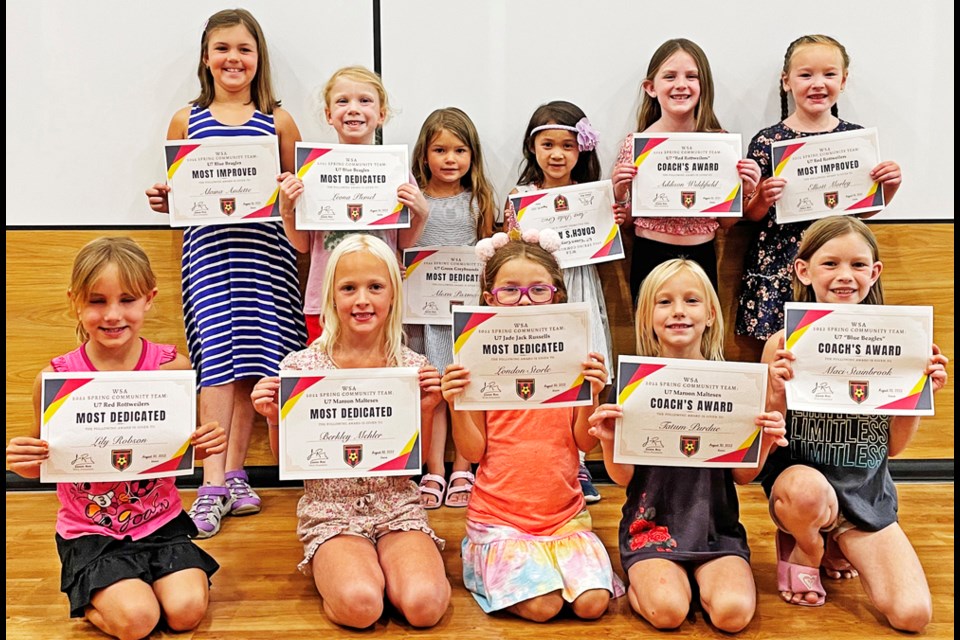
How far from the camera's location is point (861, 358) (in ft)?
7.37

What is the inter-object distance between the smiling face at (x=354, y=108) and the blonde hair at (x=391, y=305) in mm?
762

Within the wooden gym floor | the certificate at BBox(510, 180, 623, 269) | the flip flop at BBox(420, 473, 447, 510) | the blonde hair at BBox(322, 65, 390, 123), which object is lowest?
the wooden gym floor

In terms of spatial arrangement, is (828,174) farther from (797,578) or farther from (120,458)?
(120,458)

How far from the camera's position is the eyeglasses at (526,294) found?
90.8 inches

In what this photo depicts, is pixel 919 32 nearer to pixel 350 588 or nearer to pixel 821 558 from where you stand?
pixel 821 558

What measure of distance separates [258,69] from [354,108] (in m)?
0.44

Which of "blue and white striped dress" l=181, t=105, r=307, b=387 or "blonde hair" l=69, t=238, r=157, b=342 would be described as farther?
"blue and white striped dress" l=181, t=105, r=307, b=387

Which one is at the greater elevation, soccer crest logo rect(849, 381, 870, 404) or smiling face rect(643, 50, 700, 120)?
smiling face rect(643, 50, 700, 120)

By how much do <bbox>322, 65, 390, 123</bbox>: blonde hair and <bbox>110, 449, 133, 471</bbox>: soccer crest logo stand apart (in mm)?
1495

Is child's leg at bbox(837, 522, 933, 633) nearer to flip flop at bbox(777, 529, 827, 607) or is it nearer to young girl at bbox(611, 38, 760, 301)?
flip flop at bbox(777, 529, 827, 607)

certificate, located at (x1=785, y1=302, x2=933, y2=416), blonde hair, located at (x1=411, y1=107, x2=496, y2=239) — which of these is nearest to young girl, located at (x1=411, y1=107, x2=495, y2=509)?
blonde hair, located at (x1=411, y1=107, x2=496, y2=239)

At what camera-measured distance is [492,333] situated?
7.22ft

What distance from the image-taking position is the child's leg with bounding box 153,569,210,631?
212 cm

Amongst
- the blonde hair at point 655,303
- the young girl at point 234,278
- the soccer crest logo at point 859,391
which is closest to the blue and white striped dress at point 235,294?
the young girl at point 234,278
